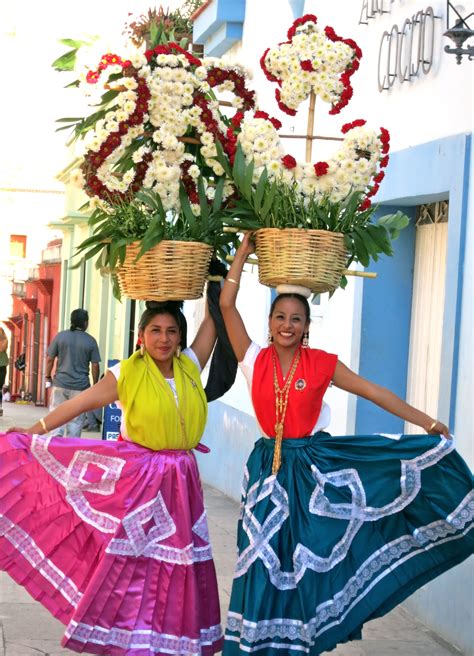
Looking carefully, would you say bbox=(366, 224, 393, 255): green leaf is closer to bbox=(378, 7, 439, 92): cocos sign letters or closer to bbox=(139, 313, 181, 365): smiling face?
bbox=(139, 313, 181, 365): smiling face

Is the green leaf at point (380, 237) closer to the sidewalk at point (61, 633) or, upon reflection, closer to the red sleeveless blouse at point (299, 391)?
the red sleeveless blouse at point (299, 391)

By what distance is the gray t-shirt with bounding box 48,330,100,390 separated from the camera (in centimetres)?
1423

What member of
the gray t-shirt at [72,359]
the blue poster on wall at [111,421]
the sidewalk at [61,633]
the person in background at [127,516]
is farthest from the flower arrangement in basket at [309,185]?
the gray t-shirt at [72,359]

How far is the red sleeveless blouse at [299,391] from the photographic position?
6.36 meters

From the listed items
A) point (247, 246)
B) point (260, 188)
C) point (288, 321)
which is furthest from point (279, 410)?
point (260, 188)

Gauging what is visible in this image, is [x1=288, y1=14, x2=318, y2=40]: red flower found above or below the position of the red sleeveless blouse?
above

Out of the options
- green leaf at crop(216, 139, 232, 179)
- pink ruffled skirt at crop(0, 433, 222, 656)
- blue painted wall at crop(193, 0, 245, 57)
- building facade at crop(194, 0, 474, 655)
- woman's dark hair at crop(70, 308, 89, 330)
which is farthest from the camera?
woman's dark hair at crop(70, 308, 89, 330)

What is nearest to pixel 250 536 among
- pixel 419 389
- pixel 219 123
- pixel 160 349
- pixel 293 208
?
pixel 160 349

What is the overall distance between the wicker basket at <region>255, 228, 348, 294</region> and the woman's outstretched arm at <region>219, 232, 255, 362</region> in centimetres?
16

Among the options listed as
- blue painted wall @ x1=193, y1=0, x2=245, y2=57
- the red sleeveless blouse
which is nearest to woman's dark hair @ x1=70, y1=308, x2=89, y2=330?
blue painted wall @ x1=193, y1=0, x2=245, y2=57

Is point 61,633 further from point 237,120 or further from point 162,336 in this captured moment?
point 237,120

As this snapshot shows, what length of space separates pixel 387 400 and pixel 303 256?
31.7 inches

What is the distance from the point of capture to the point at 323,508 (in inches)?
248

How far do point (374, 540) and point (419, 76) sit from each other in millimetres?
3261
